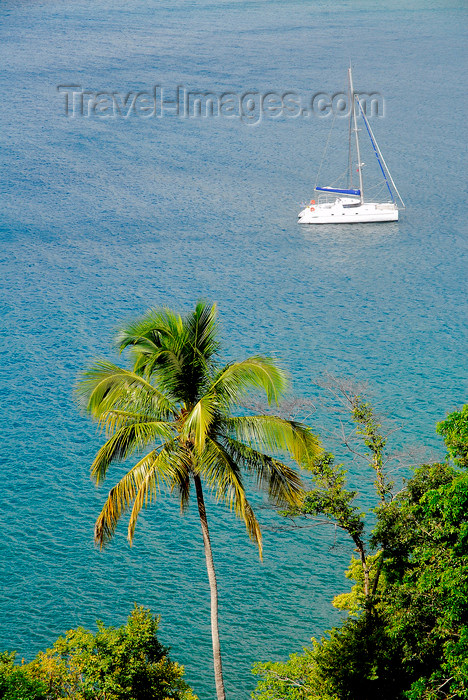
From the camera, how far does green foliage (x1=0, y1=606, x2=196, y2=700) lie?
14398mm

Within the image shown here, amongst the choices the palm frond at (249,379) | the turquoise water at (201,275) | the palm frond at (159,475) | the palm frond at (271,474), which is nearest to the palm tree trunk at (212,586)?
the palm frond at (159,475)

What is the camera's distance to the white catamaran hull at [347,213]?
55406mm

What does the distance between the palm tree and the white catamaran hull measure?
41812 mm

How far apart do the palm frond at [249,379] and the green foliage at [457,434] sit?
4.18 m

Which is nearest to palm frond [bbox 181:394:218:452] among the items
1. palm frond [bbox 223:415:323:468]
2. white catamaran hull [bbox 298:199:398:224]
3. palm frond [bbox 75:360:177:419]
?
palm frond [bbox 223:415:323:468]

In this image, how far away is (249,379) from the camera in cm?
1417

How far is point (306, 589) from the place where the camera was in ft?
85.0

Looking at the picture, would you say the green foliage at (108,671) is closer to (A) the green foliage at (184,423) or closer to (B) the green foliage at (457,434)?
(A) the green foliage at (184,423)

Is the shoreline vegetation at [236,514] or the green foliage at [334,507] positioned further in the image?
the green foliage at [334,507]

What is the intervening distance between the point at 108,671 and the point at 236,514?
4.02 metres

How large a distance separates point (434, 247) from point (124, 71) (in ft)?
162

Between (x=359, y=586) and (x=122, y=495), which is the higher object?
(x=359, y=586)

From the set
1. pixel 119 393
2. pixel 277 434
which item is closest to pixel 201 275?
pixel 119 393

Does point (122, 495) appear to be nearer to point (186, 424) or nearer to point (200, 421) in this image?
point (186, 424)
